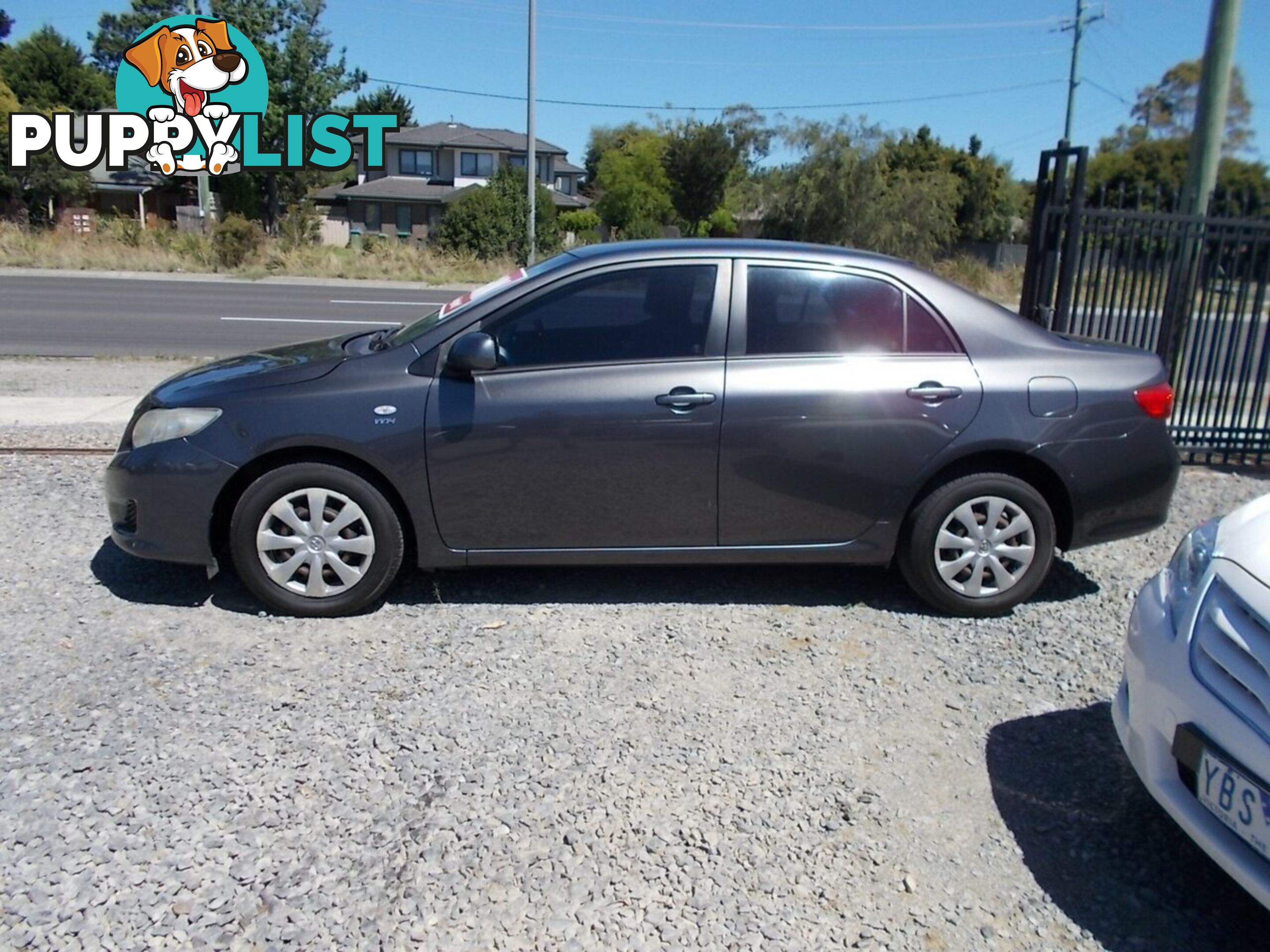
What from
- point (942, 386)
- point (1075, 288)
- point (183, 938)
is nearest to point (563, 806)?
point (183, 938)

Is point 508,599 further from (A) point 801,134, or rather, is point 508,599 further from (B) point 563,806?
(A) point 801,134

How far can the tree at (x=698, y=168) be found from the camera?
50.6 meters

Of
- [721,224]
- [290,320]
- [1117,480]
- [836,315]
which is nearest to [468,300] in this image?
[836,315]

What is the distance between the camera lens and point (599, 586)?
5.03 m

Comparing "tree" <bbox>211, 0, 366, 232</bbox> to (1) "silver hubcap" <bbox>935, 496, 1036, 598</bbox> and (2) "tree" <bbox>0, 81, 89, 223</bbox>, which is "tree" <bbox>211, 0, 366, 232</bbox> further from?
(1) "silver hubcap" <bbox>935, 496, 1036, 598</bbox>

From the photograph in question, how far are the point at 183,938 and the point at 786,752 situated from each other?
6.40ft

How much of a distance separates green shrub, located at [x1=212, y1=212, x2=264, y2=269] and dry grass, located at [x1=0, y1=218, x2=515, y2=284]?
159 millimetres

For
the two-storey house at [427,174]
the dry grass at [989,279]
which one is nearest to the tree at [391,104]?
the two-storey house at [427,174]

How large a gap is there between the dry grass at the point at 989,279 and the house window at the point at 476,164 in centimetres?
3596

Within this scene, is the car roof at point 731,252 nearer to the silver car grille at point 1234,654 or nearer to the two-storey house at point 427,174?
the silver car grille at point 1234,654

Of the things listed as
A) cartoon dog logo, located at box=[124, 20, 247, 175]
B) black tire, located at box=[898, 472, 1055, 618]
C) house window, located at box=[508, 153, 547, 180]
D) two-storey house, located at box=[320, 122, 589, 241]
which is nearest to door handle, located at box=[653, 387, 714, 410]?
black tire, located at box=[898, 472, 1055, 618]

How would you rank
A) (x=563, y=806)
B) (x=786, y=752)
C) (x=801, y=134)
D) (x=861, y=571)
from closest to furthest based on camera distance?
(x=563, y=806)
(x=786, y=752)
(x=861, y=571)
(x=801, y=134)

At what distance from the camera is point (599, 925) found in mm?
2754

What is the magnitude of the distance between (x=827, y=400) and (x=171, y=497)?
286 cm
